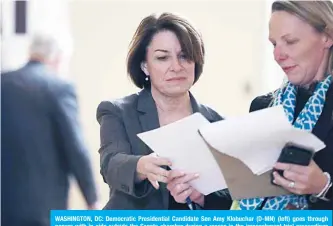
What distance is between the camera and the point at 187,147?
3.78 feet

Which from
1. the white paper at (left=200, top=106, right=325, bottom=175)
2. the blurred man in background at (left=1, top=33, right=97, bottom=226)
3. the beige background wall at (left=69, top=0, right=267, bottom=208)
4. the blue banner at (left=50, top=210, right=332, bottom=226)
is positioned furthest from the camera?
the blurred man in background at (left=1, top=33, right=97, bottom=226)

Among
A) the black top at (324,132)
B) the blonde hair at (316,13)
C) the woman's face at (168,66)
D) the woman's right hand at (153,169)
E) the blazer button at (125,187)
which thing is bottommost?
the blazer button at (125,187)

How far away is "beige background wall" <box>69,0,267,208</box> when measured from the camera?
4.42ft

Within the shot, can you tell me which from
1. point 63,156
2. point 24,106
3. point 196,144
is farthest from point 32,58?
point 196,144

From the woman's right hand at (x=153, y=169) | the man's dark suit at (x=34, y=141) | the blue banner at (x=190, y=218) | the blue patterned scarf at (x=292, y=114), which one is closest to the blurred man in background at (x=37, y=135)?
the man's dark suit at (x=34, y=141)

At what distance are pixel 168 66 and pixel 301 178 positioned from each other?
0.33 m

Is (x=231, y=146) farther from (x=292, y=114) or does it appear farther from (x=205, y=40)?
(x=205, y=40)

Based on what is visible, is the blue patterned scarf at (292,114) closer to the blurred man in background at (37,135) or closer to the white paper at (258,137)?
the white paper at (258,137)

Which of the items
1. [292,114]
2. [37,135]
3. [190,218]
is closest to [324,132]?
[292,114]

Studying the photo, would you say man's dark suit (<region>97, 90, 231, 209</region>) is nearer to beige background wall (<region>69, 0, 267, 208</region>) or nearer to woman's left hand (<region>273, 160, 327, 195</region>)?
beige background wall (<region>69, 0, 267, 208</region>)

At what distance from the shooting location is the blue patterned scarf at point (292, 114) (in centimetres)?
115

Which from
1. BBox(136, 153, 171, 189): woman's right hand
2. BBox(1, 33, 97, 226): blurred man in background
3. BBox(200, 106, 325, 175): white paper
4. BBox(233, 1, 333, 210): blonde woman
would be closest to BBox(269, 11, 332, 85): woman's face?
BBox(233, 1, 333, 210): blonde woman

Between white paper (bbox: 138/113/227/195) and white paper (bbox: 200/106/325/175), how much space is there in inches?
1.4

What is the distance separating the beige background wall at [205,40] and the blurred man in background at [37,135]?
0.32ft
